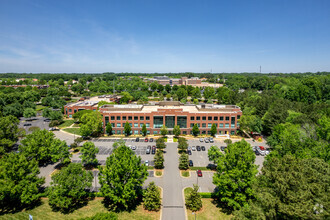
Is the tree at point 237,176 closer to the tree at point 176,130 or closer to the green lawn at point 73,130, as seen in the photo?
the tree at point 176,130

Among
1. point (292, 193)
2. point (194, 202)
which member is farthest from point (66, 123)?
point (292, 193)

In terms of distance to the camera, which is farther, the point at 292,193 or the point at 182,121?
the point at 182,121

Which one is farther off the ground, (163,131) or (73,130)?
(163,131)

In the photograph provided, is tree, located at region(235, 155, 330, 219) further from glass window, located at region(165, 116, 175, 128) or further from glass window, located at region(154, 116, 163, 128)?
glass window, located at region(154, 116, 163, 128)

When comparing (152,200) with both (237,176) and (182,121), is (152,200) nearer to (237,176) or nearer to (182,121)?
(237,176)

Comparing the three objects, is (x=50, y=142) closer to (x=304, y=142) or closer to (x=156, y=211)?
(x=156, y=211)

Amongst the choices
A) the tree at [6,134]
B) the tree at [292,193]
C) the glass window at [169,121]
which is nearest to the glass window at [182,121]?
the glass window at [169,121]

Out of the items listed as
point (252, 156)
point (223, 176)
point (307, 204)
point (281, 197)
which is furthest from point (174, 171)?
point (307, 204)

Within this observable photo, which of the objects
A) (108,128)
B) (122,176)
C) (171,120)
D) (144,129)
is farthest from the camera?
(171,120)

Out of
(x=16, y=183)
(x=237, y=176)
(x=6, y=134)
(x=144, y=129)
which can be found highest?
(x=6, y=134)
